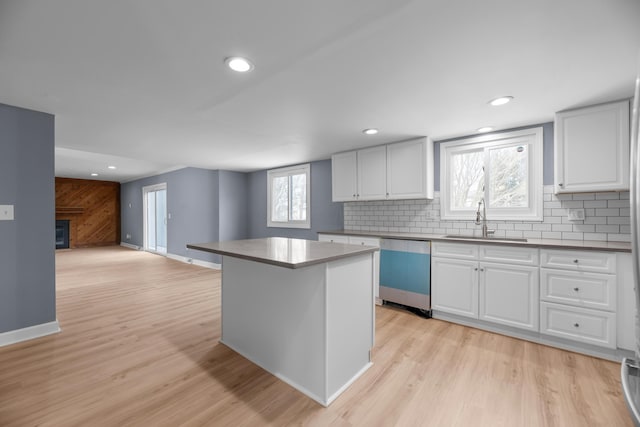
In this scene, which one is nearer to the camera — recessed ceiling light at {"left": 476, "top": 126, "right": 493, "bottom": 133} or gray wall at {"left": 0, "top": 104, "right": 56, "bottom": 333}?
gray wall at {"left": 0, "top": 104, "right": 56, "bottom": 333}

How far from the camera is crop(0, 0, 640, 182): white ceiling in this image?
51.1 inches

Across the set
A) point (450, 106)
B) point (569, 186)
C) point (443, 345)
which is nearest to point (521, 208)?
point (569, 186)

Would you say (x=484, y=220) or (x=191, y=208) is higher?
(x=191, y=208)

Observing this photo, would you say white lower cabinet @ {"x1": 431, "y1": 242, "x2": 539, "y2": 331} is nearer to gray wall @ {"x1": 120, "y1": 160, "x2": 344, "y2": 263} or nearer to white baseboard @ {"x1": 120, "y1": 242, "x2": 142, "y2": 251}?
gray wall @ {"x1": 120, "y1": 160, "x2": 344, "y2": 263}

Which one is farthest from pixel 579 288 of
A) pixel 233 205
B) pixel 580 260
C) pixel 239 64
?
pixel 233 205

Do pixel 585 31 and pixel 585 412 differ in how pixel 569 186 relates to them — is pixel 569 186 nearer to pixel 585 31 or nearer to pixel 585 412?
pixel 585 31

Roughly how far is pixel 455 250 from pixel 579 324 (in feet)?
3.55

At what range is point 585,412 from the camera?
1629 mm

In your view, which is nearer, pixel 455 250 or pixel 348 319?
pixel 348 319

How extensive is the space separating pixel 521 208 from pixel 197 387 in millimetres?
3414

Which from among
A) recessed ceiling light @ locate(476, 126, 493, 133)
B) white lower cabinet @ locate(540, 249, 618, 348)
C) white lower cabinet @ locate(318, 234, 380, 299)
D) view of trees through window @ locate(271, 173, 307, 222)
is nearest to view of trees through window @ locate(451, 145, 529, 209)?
recessed ceiling light @ locate(476, 126, 493, 133)

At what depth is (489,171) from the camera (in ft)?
10.4

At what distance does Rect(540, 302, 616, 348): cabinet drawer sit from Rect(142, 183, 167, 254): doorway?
7.65 metres

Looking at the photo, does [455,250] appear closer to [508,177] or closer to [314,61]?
[508,177]
